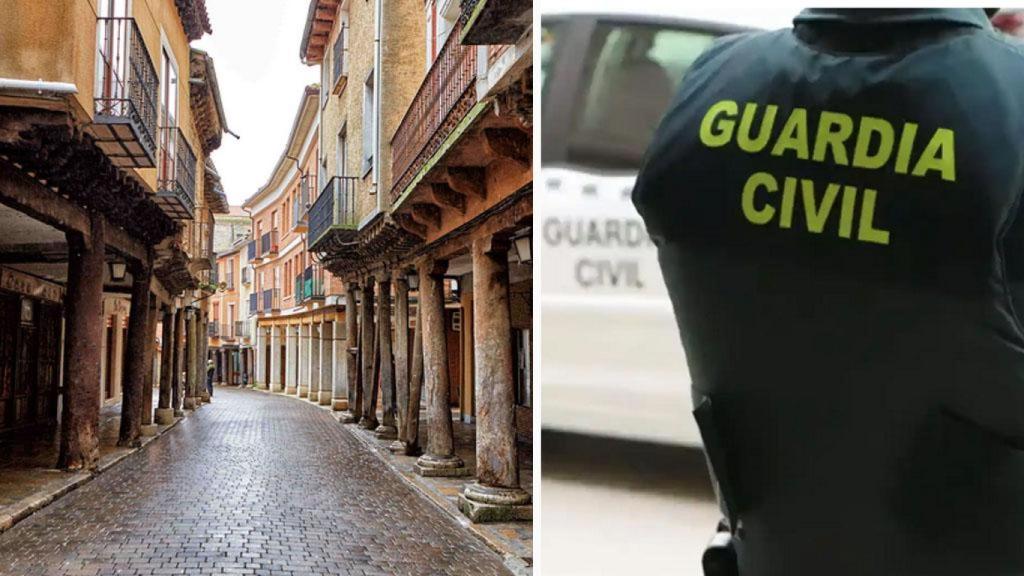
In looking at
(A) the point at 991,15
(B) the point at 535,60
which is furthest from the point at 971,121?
(B) the point at 535,60

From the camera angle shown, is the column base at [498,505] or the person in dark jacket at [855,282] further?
the column base at [498,505]

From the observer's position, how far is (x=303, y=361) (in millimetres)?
33812

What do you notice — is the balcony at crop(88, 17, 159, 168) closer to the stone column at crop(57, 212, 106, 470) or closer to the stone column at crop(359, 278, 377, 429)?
the stone column at crop(57, 212, 106, 470)

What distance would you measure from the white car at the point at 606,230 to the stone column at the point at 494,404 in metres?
5.13

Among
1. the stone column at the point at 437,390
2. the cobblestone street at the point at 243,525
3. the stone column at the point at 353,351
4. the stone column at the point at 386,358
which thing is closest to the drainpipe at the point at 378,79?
the stone column at the point at 386,358

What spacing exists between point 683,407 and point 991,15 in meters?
1.80

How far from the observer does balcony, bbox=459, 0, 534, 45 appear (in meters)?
6.07

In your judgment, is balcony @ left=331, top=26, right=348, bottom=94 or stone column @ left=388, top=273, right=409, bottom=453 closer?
stone column @ left=388, top=273, right=409, bottom=453

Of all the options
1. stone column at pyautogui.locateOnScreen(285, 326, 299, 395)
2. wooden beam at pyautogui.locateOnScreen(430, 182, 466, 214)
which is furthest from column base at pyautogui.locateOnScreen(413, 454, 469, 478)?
stone column at pyautogui.locateOnScreen(285, 326, 299, 395)

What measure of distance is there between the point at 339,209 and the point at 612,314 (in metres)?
15.0

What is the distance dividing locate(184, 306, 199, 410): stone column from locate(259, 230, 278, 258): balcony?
9.82 m

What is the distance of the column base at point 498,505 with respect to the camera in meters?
8.94

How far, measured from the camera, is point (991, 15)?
3682mm

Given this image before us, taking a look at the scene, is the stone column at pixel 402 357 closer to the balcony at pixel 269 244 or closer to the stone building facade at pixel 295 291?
the stone building facade at pixel 295 291
